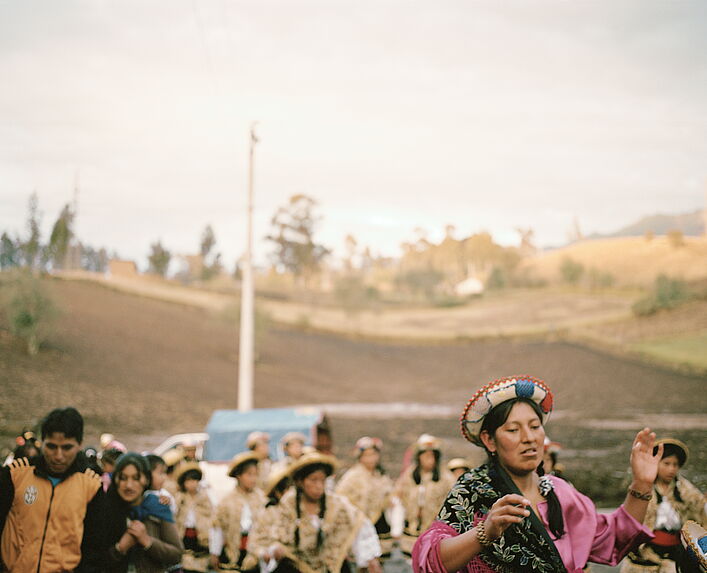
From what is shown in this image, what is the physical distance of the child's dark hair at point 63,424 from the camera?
3.13 m

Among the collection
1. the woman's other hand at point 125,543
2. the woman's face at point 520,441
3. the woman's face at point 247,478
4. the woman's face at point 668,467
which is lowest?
the woman's face at point 247,478

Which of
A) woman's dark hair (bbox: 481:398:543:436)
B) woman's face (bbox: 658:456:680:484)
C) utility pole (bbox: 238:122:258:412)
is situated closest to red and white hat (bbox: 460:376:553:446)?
woman's dark hair (bbox: 481:398:543:436)

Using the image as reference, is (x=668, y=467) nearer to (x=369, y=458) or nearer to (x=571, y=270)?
(x=369, y=458)

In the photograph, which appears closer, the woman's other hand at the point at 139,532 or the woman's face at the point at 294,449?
the woman's other hand at the point at 139,532

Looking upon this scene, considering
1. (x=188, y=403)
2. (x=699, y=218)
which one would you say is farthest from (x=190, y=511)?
(x=699, y=218)

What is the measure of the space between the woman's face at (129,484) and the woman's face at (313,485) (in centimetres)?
122

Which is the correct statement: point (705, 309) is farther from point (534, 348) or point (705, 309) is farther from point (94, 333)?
point (94, 333)

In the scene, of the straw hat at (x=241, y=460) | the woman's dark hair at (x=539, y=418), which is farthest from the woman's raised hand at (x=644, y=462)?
the straw hat at (x=241, y=460)

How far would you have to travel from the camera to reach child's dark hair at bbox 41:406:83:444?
313 cm

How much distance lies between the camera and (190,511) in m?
6.54

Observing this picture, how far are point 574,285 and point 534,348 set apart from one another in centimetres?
256

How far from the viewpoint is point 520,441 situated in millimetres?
2230

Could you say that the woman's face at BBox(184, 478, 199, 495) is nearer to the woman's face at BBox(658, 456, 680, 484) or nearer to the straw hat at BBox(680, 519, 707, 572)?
the woman's face at BBox(658, 456, 680, 484)

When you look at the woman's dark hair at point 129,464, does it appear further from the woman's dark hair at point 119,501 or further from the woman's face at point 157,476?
the woman's face at point 157,476
